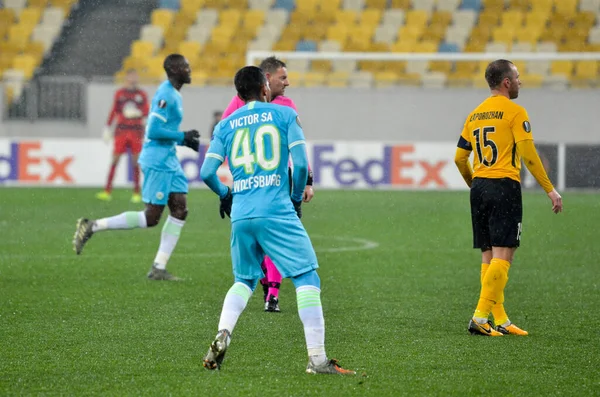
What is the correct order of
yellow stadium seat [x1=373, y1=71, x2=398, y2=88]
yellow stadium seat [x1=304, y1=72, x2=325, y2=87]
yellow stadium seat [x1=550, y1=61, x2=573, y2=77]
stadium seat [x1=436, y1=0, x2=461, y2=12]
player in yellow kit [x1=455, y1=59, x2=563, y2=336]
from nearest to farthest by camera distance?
player in yellow kit [x1=455, y1=59, x2=563, y2=336] < yellow stadium seat [x1=373, y1=71, x2=398, y2=88] < yellow stadium seat [x1=304, y1=72, x2=325, y2=87] < yellow stadium seat [x1=550, y1=61, x2=573, y2=77] < stadium seat [x1=436, y1=0, x2=461, y2=12]

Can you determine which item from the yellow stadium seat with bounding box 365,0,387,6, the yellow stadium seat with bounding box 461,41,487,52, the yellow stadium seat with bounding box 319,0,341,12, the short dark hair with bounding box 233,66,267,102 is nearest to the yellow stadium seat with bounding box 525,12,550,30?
the yellow stadium seat with bounding box 461,41,487,52

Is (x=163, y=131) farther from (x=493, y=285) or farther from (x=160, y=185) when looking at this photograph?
(x=493, y=285)

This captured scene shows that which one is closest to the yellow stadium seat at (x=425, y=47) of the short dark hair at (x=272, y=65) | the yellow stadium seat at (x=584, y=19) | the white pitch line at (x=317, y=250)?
the yellow stadium seat at (x=584, y=19)

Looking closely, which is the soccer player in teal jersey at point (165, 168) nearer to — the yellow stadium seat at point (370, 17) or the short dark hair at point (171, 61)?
the short dark hair at point (171, 61)

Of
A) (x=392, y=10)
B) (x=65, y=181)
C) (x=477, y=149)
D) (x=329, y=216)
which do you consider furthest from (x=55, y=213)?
(x=392, y=10)

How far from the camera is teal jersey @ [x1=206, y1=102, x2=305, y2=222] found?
6.07m

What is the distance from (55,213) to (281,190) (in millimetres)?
12083

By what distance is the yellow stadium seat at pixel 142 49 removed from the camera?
28766 mm

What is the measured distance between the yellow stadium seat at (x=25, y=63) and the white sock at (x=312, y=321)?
23.8 meters

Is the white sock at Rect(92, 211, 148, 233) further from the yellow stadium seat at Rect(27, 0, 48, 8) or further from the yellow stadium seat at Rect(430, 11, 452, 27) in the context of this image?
the yellow stadium seat at Rect(27, 0, 48, 8)

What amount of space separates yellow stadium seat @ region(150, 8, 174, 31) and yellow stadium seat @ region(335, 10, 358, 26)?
453 cm

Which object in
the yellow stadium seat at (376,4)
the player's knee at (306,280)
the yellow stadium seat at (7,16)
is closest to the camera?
the player's knee at (306,280)

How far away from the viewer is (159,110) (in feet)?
34.4

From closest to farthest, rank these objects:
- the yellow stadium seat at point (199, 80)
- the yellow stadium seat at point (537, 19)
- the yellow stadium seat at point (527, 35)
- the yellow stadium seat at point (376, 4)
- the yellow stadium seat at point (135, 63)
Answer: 1. the yellow stadium seat at point (199, 80)
2. the yellow stadium seat at point (527, 35)
3. the yellow stadium seat at point (537, 19)
4. the yellow stadium seat at point (135, 63)
5. the yellow stadium seat at point (376, 4)
